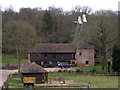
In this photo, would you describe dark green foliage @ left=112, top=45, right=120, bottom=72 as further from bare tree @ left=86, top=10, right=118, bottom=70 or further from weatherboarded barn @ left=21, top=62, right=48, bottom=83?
weatherboarded barn @ left=21, top=62, right=48, bottom=83

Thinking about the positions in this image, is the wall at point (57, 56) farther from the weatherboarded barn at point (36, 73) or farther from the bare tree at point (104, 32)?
the weatherboarded barn at point (36, 73)

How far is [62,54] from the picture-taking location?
4734cm

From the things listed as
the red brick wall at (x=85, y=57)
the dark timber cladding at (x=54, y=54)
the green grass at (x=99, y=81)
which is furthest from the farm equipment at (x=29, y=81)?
the dark timber cladding at (x=54, y=54)

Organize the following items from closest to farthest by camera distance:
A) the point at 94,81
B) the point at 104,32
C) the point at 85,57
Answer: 1. the point at 94,81
2. the point at 104,32
3. the point at 85,57

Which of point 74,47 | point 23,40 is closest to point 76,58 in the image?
point 74,47

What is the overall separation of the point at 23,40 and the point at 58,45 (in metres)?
9.15

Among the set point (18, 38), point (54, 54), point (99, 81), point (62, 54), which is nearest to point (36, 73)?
point (99, 81)

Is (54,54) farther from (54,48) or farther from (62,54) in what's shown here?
(62,54)

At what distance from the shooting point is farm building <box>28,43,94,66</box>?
44938 millimetres

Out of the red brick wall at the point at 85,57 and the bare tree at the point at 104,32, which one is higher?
the bare tree at the point at 104,32

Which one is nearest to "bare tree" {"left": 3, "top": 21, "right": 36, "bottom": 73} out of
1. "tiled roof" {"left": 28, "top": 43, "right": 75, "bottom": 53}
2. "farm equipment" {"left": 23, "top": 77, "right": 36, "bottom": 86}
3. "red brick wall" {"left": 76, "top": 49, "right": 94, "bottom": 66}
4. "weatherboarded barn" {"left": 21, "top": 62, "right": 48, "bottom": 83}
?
"tiled roof" {"left": 28, "top": 43, "right": 75, "bottom": 53}

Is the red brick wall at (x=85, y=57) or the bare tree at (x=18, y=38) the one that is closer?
the bare tree at (x=18, y=38)

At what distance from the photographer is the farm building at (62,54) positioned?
44938mm

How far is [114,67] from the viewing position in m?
33.4
